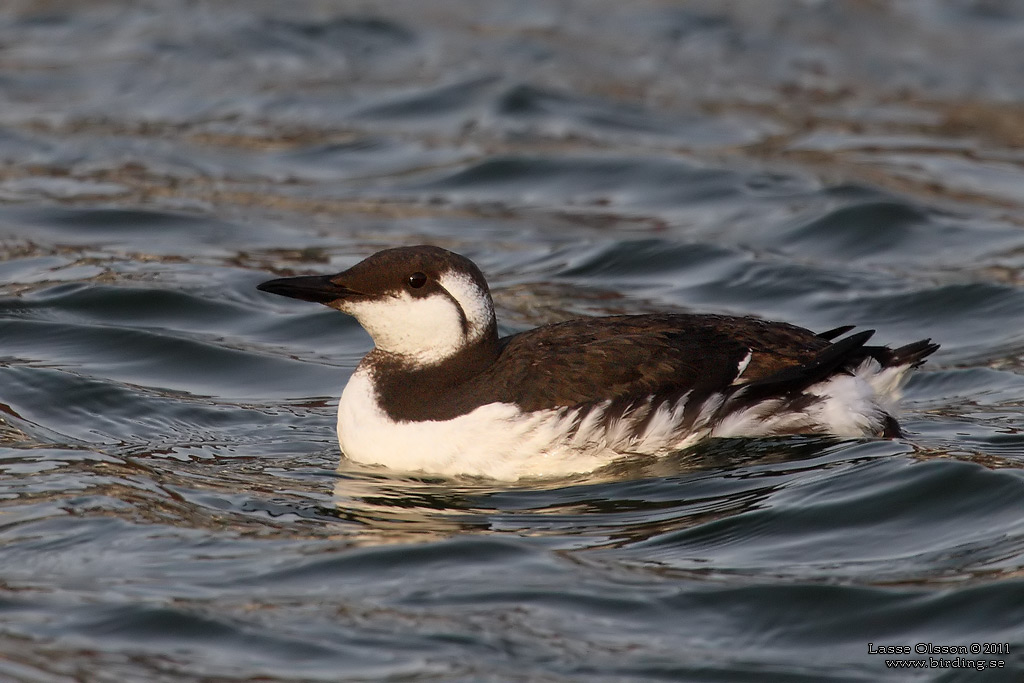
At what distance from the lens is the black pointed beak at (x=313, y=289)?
6529 millimetres

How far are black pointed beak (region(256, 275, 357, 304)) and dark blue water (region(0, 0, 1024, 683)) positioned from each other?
76 centimetres

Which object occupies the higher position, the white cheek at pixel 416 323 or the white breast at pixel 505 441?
the white cheek at pixel 416 323

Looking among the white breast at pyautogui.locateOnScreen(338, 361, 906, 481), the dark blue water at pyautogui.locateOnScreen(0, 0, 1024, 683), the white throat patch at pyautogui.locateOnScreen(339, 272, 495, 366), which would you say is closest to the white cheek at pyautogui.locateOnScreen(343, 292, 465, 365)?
the white throat patch at pyautogui.locateOnScreen(339, 272, 495, 366)

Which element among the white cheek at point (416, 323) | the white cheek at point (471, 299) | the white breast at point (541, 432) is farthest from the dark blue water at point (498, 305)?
the white cheek at point (471, 299)

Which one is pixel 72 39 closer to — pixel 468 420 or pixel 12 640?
pixel 468 420

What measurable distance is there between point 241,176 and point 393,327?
5.90 m

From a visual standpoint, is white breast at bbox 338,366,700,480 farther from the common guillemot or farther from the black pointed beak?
the black pointed beak

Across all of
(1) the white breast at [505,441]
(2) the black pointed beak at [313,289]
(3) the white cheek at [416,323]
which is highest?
(2) the black pointed beak at [313,289]

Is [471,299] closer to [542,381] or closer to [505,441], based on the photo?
[542,381]

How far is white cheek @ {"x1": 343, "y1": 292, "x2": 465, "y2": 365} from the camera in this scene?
665cm

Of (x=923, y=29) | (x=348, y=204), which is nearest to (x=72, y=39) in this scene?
(x=348, y=204)

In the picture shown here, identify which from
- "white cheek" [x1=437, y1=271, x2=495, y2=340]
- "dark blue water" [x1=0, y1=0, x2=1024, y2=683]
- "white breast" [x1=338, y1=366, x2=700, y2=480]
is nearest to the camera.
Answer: "dark blue water" [x1=0, y1=0, x2=1024, y2=683]

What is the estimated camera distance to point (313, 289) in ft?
21.5

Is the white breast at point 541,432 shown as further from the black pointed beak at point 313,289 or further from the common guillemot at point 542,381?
the black pointed beak at point 313,289
